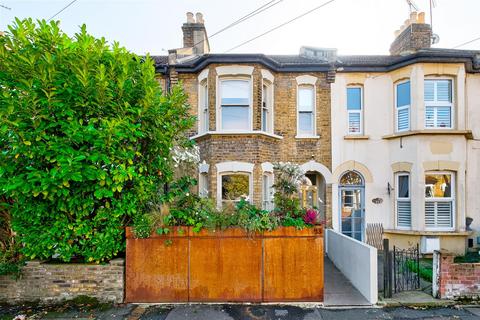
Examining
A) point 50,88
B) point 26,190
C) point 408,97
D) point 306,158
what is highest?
point 408,97

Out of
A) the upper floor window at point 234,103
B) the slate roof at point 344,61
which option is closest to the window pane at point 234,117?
the upper floor window at point 234,103

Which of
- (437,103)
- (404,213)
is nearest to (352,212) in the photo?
(404,213)

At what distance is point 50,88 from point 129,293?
4.23 m

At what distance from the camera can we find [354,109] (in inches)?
401

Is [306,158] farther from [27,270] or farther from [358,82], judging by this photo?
[27,270]

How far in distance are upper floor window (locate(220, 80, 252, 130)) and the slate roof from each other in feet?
2.58

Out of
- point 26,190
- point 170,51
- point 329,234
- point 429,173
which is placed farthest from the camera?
point 170,51

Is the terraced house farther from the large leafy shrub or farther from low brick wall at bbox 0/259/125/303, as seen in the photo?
low brick wall at bbox 0/259/125/303

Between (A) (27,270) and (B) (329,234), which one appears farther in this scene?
(B) (329,234)

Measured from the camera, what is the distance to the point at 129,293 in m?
5.20

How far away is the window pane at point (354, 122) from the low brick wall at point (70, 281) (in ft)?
29.9

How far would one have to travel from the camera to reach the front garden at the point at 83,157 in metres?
4.59

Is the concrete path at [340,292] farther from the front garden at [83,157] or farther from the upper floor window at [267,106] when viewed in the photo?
Answer: the upper floor window at [267,106]

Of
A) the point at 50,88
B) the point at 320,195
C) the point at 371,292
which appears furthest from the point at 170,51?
the point at 371,292
